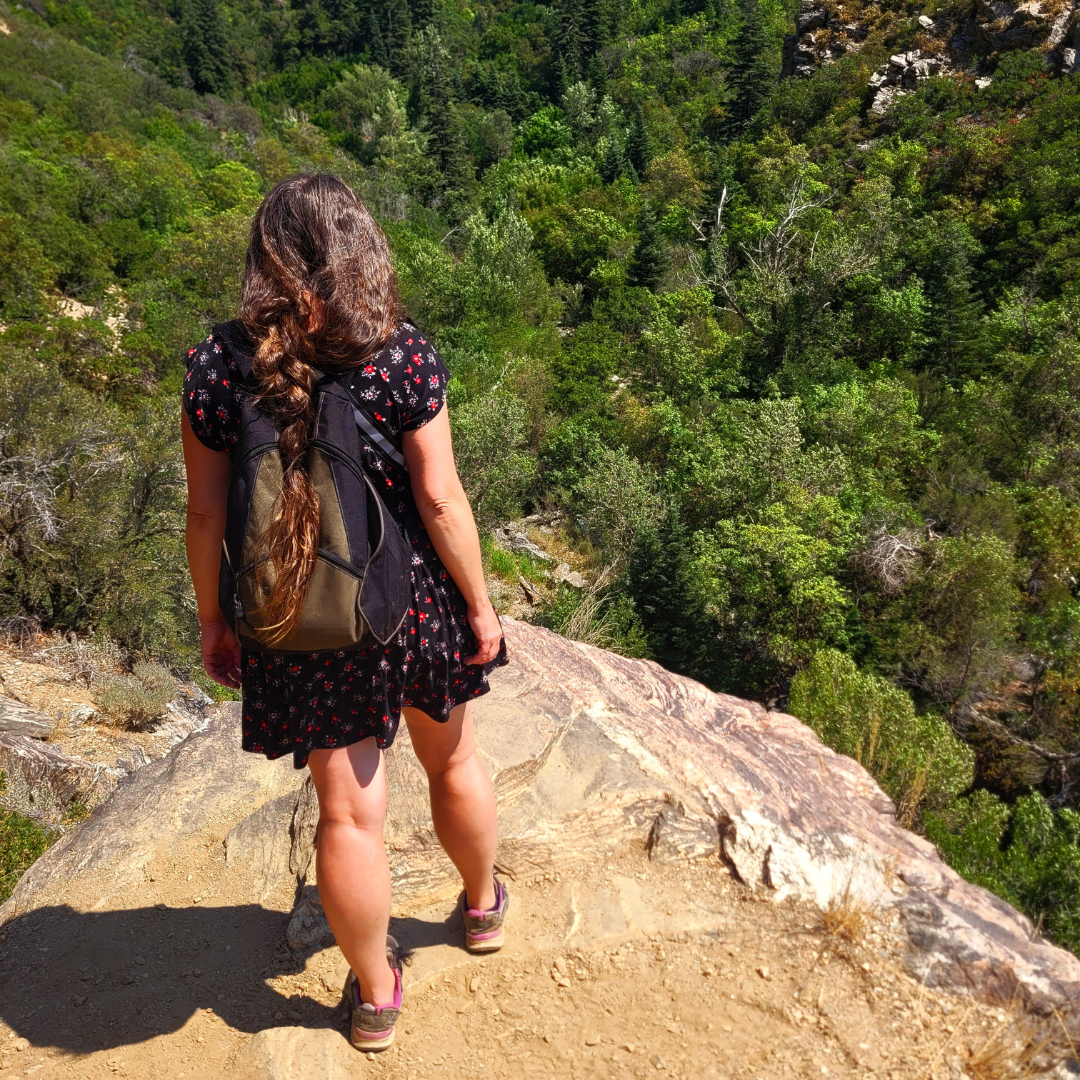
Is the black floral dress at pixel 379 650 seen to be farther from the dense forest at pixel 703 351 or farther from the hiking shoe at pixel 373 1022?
the dense forest at pixel 703 351

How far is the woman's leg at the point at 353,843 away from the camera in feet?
5.43

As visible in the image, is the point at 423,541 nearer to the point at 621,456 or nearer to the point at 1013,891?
the point at 1013,891

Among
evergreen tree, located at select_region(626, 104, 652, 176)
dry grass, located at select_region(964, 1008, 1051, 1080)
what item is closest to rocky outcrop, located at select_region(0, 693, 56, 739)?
dry grass, located at select_region(964, 1008, 1051, 1080)

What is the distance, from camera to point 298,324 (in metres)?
1.40

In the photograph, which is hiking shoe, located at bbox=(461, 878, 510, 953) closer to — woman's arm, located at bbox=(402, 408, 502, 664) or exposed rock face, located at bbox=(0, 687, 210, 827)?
woman's arm, located at bbox=(402, 408, 502, 664)

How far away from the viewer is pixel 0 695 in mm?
6117

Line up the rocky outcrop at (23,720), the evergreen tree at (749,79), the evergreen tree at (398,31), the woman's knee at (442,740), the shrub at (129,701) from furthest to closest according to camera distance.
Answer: the evergreen tree at (398,31) → the evergreen tree at (749,79) → the shrub at (129,701) → the rocky outcrop at (23,720) → the woman's knee at (442,740)

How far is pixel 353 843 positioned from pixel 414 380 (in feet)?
3.15

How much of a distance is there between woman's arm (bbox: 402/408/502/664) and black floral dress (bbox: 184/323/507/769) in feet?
0.11

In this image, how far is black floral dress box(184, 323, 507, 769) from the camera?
148 centimetres

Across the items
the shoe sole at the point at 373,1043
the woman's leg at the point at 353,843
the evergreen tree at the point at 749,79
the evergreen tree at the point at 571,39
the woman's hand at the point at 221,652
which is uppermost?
the evergreen tree at the point at 571,39

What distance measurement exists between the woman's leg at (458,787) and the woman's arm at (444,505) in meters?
0.32

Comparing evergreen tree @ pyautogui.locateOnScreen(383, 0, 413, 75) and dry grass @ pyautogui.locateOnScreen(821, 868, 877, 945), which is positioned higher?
evergreen tree @ pyautogui.locateOnScreen(383, 0, 413, 75)

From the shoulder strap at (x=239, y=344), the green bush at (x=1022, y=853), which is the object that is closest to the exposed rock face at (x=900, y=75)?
the green bush at (x=1022, y=853)
